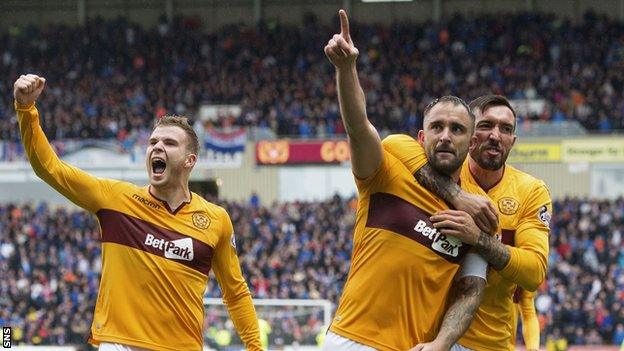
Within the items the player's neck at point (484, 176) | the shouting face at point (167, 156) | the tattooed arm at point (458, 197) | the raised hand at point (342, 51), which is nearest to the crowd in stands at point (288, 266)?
the shouting face at point (167, 156)

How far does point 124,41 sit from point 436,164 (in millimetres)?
36420

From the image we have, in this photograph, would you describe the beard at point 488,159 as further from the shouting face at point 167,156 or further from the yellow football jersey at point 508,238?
the shouting face at point 167,156

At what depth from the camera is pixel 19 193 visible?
34.3 m

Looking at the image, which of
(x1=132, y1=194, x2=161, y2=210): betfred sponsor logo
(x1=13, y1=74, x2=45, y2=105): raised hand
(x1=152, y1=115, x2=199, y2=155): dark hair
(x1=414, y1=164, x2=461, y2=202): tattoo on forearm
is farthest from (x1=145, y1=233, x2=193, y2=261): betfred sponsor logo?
(x1=414, y1=164, x2=461, y2=202): tattoo on forearm

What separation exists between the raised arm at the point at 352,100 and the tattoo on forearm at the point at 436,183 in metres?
0.30

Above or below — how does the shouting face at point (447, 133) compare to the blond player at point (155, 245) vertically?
above

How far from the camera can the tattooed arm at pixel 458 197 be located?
16.5 ft

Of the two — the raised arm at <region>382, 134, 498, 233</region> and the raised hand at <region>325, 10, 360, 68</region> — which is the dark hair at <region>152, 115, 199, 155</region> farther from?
the raised hand at <region>325, 10, 360, 68</region>

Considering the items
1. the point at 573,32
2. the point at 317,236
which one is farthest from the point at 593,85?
the point at 317,236

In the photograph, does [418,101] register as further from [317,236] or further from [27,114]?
[27,114]

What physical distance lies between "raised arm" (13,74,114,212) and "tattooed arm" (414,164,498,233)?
1930 millimetres

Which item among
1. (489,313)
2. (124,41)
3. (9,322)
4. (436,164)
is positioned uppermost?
(124,41)

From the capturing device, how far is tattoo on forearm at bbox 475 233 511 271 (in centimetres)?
504

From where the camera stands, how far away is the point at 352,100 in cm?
459
